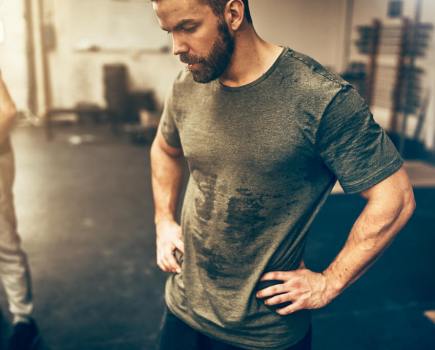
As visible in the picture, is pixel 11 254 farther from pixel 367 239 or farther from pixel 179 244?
pixel 367 239

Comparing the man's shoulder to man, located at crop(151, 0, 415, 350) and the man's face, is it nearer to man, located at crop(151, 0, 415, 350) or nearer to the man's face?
man, located at crop(151, 0, 415, 350)

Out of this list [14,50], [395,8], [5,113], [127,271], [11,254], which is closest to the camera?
[5,113]

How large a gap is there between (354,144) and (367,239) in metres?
0.19

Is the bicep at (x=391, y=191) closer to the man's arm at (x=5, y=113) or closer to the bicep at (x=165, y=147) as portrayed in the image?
the bicep at (x=165, y=147)

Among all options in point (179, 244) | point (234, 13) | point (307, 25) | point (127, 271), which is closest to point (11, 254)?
point (127, 271)

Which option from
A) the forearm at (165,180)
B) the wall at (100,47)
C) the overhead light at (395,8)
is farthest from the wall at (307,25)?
the forearm at (165,180)

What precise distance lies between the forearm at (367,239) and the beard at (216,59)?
1.25 ft

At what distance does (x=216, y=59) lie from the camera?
956 millimetres

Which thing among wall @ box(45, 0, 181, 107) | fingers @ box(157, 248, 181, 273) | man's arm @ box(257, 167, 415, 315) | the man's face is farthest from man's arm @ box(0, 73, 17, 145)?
wall @ box(45, 0, 181, 107)

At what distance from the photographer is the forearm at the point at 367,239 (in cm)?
93

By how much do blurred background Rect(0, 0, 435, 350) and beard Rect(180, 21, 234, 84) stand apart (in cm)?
146

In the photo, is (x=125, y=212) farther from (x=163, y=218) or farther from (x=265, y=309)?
(x=265, y=309)

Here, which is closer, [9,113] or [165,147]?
[165,147]

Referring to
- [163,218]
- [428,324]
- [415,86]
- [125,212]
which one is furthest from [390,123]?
[163,218]
